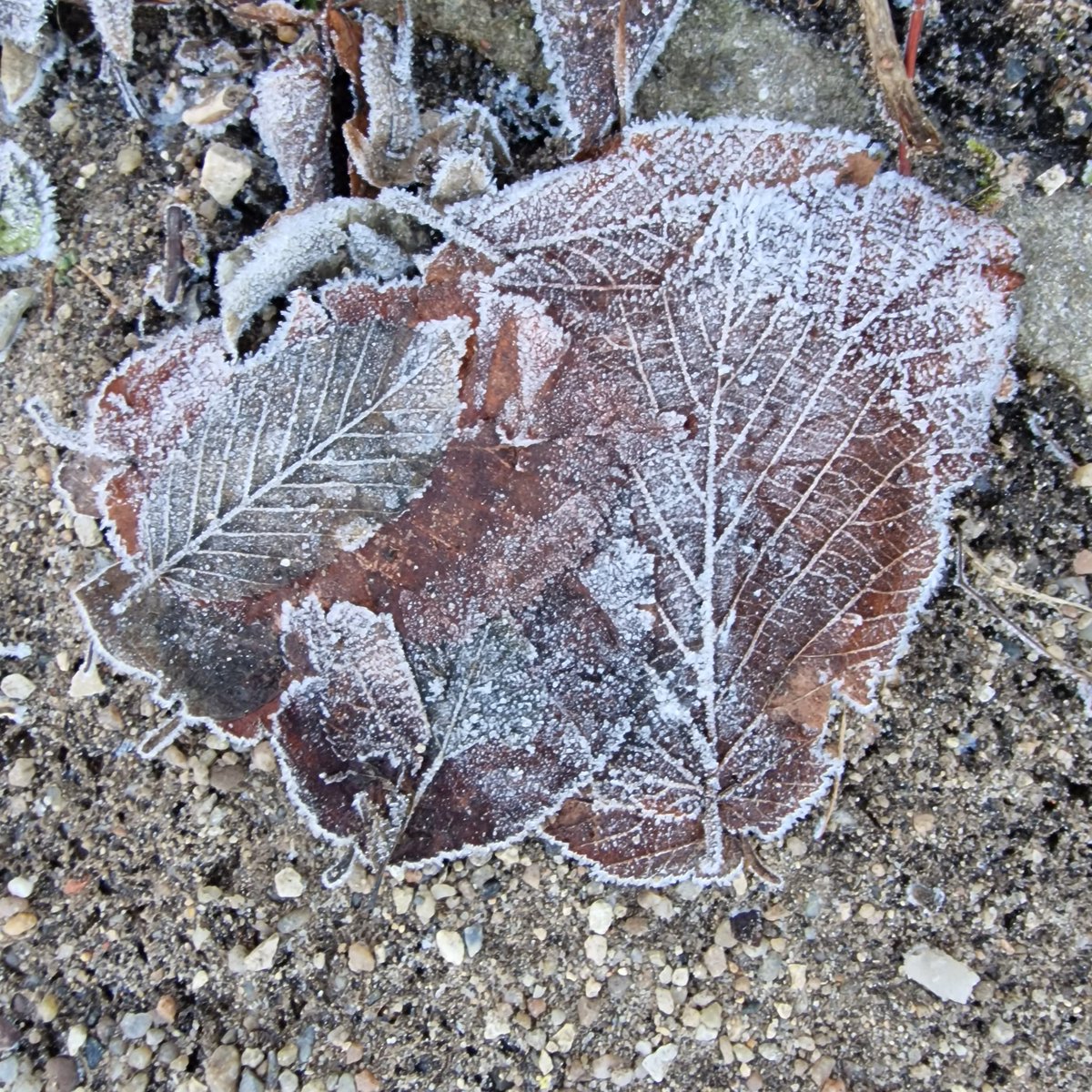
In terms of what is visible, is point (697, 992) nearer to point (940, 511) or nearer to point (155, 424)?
point (940, 511)

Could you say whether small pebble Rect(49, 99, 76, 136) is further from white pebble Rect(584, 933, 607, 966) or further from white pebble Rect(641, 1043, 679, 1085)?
white pebble Rect(641, 1043, 679, 1085)

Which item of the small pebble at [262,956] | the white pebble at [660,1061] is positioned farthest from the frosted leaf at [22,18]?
the white pebble at [660,1061]

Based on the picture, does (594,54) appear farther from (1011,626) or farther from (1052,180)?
(1011,626)

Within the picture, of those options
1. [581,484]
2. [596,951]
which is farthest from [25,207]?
[596,951]

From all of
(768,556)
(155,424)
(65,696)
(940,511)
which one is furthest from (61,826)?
(940,511)

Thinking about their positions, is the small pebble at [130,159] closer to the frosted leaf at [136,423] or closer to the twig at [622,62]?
the frosted leaf at [136,423]

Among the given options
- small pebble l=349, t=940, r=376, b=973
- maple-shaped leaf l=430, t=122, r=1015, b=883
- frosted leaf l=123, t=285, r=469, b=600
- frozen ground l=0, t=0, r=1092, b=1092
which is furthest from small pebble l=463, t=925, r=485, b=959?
frosted leaf l=123, t=285, r=469, b=600
